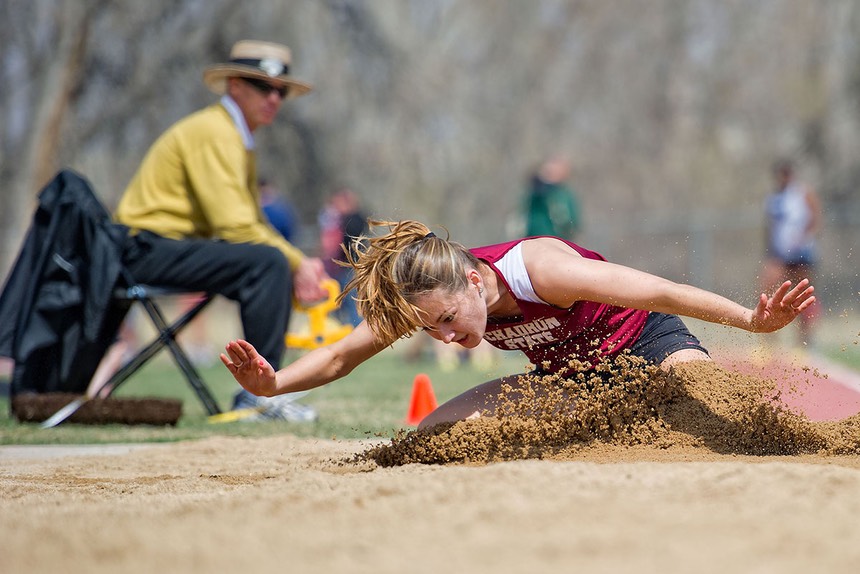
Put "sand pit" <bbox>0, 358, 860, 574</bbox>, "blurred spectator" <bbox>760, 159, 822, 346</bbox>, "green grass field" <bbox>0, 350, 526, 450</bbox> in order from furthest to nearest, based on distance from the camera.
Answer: "blurred spectator" <bbox>760, 159, 822, 346</bbox>
"green grass field" <bbox>0, 350, 526, 450</bbox>
"sand pit" <bbox>0, 358, 860, 574</bbox>

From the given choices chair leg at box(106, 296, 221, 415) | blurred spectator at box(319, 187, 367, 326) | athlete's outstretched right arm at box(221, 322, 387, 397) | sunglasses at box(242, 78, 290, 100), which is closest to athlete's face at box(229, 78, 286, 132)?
sunglasses at box(242, 78, 290, 100)

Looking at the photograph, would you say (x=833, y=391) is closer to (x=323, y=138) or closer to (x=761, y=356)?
(x=761, y=356)

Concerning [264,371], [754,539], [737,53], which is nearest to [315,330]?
[264,371]

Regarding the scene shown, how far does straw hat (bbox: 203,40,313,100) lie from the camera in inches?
285

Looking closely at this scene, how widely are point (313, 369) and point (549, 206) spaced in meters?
8.12

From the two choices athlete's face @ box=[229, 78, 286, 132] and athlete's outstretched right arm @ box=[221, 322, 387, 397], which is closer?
athlete's outstretched right arm @ box=[221, 322, 387, 397]

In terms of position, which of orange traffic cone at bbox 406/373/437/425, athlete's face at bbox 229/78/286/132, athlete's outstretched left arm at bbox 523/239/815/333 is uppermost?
athlete's face at bbox 229/78/286/132

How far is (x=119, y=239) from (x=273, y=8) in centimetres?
889

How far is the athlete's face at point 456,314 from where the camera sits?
3934 millimetres

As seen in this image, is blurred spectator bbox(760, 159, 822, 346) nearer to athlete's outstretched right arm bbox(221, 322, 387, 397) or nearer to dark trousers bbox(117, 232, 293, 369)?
dark trousers bbox(117, 232, 293, 369)

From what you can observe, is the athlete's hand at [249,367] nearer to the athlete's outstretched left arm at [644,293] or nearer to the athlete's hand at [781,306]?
the athlete's outstretched left arm at [644,293]

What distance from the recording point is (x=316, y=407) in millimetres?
8055

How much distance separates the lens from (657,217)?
22.8 meters

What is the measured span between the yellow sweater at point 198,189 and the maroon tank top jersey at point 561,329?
281 cm
